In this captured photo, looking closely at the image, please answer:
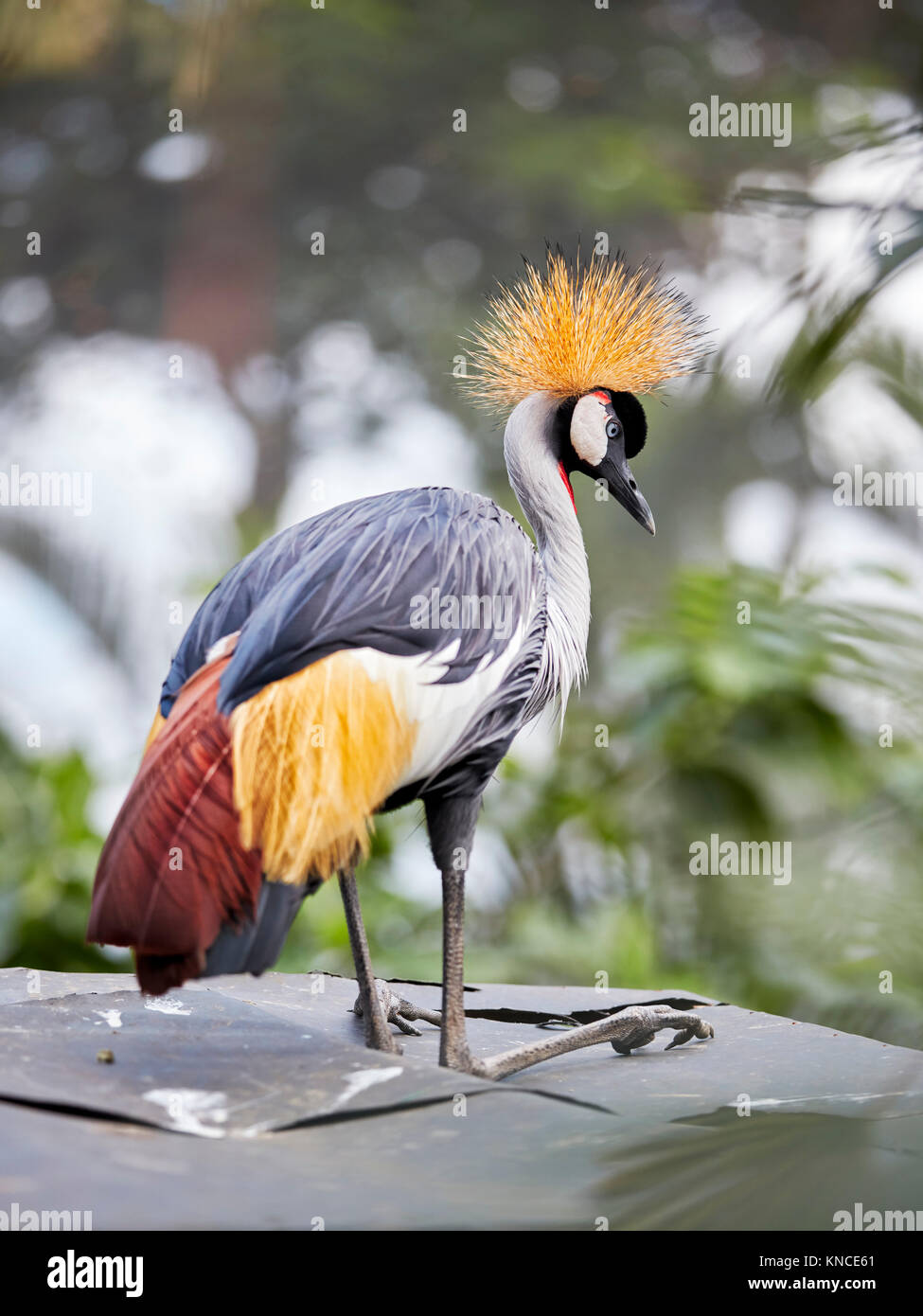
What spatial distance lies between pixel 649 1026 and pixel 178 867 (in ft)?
2.87

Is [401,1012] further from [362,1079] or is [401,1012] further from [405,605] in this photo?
[405,605]

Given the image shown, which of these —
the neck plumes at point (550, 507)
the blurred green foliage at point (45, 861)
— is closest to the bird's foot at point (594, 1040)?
the neck plumes at point (550, 507)

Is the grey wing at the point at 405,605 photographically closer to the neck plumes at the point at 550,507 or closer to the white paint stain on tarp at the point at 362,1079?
the neck plumes at the point at 550,507

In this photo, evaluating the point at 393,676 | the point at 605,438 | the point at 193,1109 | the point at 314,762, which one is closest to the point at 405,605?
the point at 393,676

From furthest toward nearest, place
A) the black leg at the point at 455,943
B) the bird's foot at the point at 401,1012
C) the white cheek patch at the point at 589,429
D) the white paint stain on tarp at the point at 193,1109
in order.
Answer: the bird's foot at the point at 401,1012, the white cheek patch at the point at 589,429, the black leg at the point at 455,943, the white paint stain on tarp at the point at 193,1109

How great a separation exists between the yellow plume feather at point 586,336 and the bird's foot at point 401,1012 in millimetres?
981

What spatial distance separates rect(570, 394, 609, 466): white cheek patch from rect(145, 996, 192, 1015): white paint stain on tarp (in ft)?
3.38

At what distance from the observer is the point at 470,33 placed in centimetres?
556

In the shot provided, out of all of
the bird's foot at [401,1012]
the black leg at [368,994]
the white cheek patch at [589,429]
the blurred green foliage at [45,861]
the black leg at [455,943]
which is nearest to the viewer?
the black leg at [455,943]

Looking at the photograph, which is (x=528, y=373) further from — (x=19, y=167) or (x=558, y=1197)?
(x=19, y=167)

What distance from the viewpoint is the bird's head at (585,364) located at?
198 cm

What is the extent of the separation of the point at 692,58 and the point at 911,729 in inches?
196

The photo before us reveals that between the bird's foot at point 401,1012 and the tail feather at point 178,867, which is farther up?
the tail feather at point 178,867
